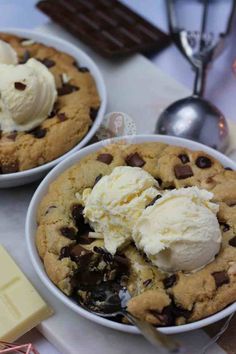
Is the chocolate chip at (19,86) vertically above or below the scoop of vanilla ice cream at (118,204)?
above

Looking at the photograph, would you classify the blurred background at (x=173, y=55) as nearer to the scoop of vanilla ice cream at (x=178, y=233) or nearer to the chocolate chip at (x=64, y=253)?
the scoop of vanilla ice cream at (x=178, y=233)

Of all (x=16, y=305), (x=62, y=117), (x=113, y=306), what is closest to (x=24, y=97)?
(x=62, y=117)

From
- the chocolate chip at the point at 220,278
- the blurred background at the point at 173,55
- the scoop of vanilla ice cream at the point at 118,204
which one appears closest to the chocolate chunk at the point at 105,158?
the scoop of vanilla ice cream at the point at 118,204

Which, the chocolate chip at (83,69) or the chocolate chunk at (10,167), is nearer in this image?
the chocolate chunk at (10,167)

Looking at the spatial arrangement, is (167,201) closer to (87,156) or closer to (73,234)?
(73,234)

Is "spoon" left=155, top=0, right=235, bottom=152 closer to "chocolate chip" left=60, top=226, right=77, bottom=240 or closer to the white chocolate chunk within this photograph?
"chocolate chip" left=60, top=226, right=77, bottom=240

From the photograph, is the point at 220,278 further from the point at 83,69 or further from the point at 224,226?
the point at 83,69
